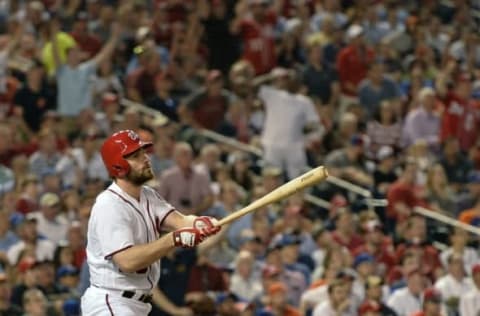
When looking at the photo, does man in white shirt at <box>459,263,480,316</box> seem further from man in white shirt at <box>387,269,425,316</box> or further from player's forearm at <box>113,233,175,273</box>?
player's forearm at <box>113,233,175,273</box>

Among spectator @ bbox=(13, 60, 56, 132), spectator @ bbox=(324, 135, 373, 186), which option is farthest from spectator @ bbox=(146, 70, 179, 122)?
spectator @ bbox=(324, 135, 373, 186)

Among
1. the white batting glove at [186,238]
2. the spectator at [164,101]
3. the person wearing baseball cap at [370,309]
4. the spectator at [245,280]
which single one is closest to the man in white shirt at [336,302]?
the person wearing baseball cap at [370,309]

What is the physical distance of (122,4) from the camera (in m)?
18.3

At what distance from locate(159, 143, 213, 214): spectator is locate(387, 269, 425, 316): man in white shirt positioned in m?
2.16

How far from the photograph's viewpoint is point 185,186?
14.6m

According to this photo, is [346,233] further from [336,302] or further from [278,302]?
[278,302]

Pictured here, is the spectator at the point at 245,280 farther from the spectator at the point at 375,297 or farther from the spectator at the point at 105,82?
the spectator at the point at 105,82

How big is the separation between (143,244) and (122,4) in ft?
33.6

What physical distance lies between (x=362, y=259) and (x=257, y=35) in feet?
16.7

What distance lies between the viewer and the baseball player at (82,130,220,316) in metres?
8.20

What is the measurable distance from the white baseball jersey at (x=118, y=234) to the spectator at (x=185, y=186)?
5.97m

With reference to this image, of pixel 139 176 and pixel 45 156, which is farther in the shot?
pixel 45 156

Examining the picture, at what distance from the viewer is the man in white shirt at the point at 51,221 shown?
46.6ft

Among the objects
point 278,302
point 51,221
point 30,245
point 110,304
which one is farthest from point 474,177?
point 110,304
